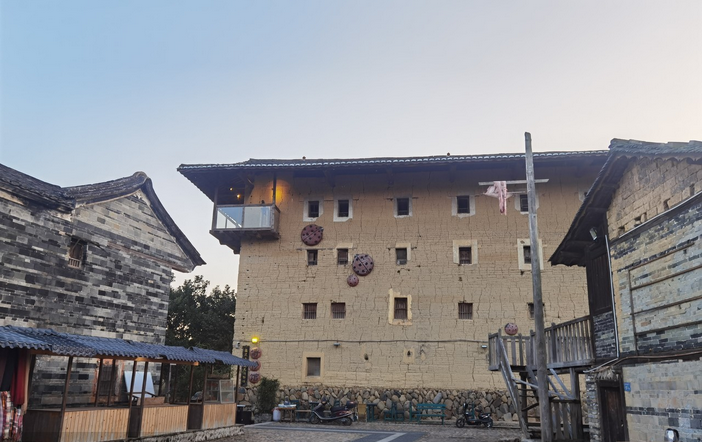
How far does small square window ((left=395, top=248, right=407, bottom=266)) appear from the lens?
27.0m

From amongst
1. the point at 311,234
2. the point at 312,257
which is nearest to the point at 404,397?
the point at 312,257

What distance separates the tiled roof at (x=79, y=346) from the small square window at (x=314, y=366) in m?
10.3

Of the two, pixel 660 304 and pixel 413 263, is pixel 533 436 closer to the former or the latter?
pixel 660 304

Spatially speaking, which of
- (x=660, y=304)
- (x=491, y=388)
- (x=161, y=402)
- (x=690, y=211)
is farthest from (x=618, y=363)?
(x=491, y=388)

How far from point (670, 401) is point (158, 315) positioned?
52.8 ft

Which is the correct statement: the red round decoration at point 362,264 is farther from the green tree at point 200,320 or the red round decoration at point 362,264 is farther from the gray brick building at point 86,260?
the green tree at point 200,320

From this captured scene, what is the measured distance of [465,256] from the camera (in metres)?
26.8

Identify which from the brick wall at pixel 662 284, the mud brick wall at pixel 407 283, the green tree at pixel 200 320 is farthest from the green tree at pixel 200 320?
the brick wall at pixel 662 284

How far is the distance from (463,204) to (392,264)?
462 cm

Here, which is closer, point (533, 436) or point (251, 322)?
point (533, 436)

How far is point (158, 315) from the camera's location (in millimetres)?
19984

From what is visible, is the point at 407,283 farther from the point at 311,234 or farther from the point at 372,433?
the point at 372,433

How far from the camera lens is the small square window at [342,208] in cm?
2819

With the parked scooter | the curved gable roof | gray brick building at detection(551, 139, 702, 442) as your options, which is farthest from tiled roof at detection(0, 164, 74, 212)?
gray brick building at detection(551, 139, 702, 442)
